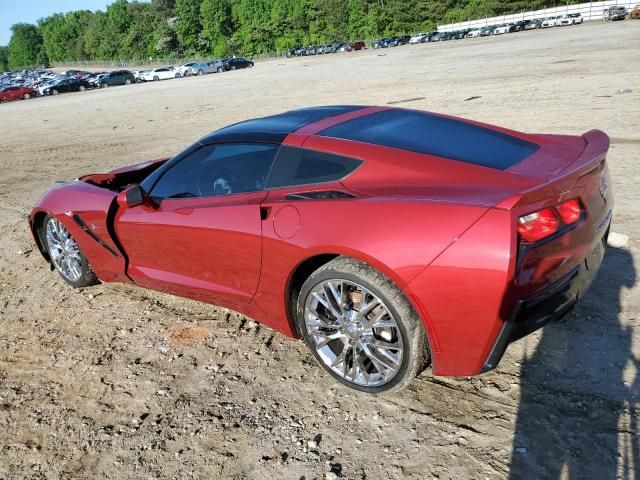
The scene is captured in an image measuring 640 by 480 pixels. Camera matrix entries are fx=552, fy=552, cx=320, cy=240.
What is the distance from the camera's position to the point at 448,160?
2.95 meters

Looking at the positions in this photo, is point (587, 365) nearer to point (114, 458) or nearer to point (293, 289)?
point (293, 289)

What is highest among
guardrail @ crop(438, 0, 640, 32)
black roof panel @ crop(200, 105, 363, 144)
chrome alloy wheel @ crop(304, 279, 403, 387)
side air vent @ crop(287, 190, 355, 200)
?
guardrail @ crop(438, 0, 640, 32)

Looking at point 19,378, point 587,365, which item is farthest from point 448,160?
point 19,378

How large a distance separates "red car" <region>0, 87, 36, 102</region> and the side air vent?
51.1m

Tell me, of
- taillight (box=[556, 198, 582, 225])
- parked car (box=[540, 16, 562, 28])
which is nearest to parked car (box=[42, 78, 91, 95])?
taillight (box=[556, 198, 582, 225])

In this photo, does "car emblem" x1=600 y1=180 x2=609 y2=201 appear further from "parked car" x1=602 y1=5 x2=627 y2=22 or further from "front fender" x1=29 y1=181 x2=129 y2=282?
"parked car" x1=602 y1=5 x2=627 y2=22

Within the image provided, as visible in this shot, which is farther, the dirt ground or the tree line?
the tree line

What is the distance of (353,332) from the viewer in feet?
10.1

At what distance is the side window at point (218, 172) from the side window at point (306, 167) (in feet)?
0.31

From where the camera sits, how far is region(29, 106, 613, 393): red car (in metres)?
2.54

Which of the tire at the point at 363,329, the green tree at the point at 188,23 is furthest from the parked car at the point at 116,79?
the green tree at the point at 188,23

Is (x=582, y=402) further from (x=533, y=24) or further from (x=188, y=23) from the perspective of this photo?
(x=188, y=23)

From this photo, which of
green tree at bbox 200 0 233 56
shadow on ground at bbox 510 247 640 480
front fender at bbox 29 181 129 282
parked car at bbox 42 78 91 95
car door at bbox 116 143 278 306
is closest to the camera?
shadow on ground at bbox 510 247 640 480

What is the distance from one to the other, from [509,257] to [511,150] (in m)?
1.08
